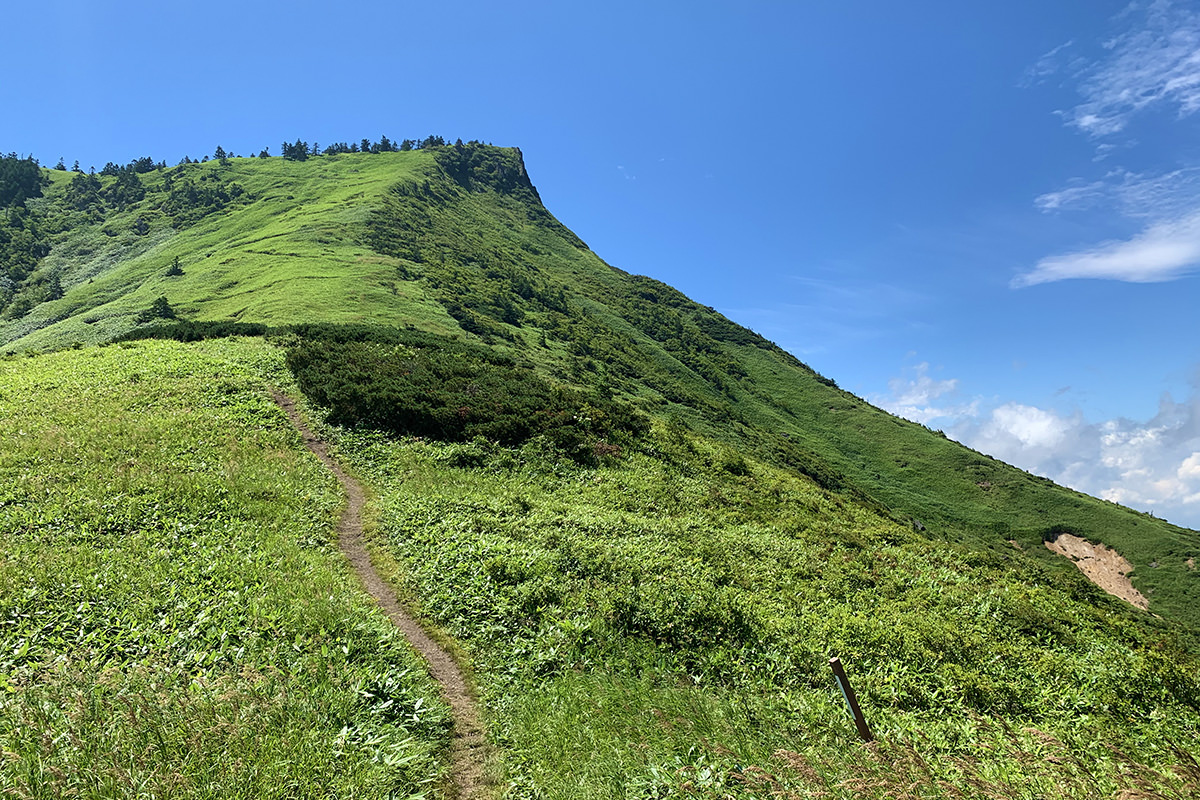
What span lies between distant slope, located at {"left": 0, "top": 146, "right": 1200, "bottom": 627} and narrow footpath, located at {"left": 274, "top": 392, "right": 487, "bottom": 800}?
118ft

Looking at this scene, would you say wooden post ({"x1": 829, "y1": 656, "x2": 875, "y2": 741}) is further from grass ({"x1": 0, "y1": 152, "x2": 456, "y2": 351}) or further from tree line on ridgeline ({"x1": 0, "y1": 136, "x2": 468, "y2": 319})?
tree line on ridgeline ({"x1": 0, "y1": 136, "x2": 468, "y2": 319})

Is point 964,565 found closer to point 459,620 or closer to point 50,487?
point 459,620

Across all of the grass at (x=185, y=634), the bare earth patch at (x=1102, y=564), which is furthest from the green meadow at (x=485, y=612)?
the bare earth patch at (x=1102, y=564)

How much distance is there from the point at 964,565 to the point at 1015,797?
62.0 ft

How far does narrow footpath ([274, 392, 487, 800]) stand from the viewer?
25.8 ft

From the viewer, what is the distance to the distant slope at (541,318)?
6072 cm

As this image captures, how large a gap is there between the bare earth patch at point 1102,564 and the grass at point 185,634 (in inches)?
3105

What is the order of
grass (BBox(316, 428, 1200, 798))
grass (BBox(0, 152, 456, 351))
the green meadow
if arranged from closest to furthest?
the green meadow → grass (BBox(316, 428, 1200, 798)) → grass (BBox(0, 152, 456, 351))

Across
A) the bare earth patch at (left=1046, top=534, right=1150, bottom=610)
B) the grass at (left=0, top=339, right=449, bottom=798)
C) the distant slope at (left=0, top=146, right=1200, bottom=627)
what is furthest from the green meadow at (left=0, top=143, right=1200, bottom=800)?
the distant slope at (left=0, top=146, right=1200, bottom=627)

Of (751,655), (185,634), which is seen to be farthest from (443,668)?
(751,655)

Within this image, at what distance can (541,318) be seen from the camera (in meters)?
86.2

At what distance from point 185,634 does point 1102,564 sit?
89.1 metres

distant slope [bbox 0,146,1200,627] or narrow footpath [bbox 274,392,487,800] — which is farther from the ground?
distant slope [bbox 0,146,1200,627]

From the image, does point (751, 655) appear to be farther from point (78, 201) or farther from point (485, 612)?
point (78, 201)
